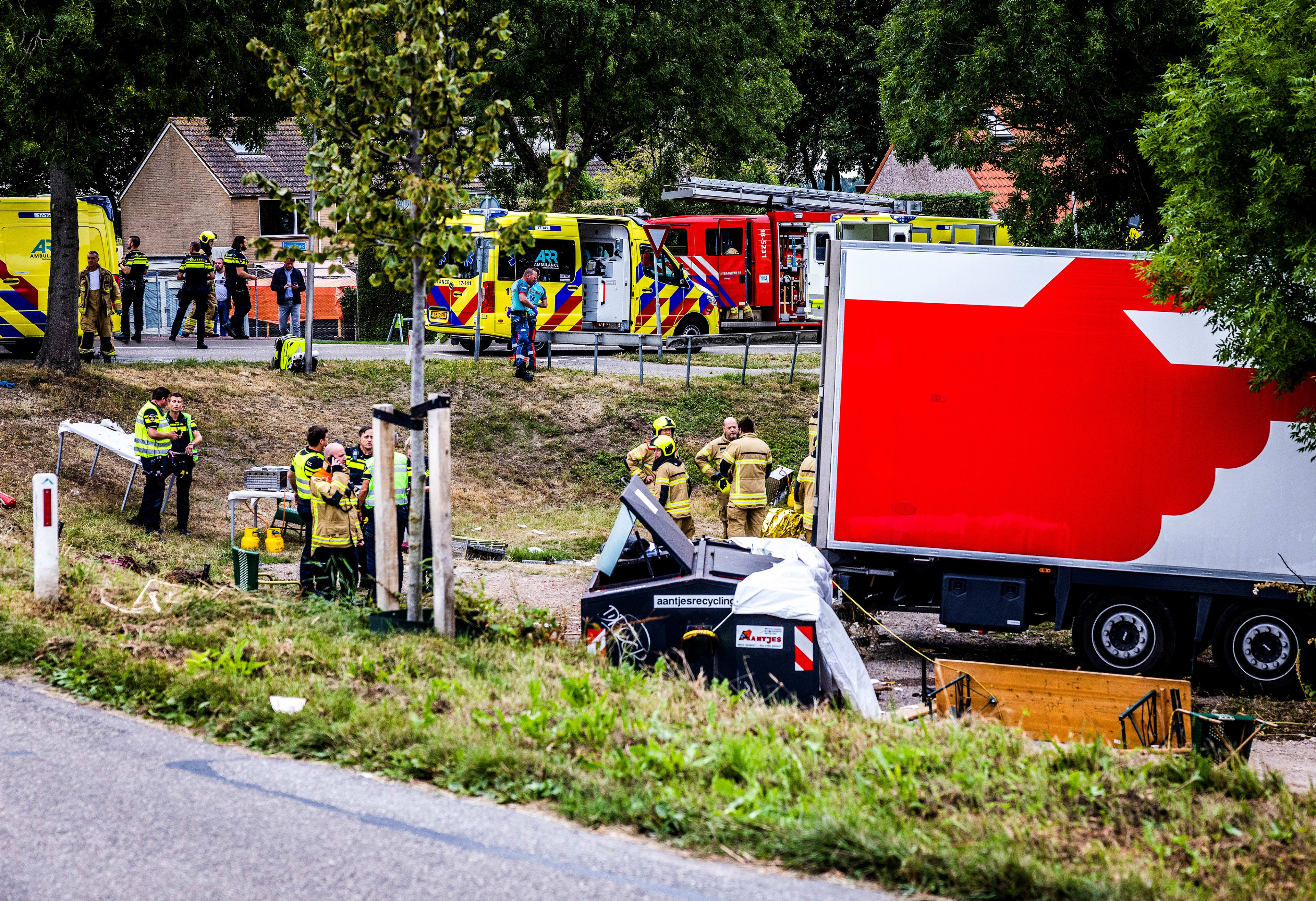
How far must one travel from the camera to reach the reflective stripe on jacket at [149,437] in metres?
13.3

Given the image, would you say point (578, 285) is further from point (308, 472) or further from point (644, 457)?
point (308, 472)

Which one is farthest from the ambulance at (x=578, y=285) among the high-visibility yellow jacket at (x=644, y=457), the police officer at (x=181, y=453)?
the high-visibility yellow jacket at (x=644, y=457)

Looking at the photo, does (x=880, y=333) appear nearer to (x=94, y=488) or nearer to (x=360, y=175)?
(x=360, y=175)

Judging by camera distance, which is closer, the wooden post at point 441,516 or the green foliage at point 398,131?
the wooden post at point 441,516

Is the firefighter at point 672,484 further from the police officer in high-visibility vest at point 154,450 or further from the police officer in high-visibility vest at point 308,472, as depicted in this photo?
the police officer in high-visibility vest at point 154,450

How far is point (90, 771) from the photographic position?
18.8 ft

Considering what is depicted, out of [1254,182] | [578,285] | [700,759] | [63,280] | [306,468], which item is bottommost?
[700,759]

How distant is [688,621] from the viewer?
27.4 feet

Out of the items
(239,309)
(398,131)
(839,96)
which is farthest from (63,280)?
(839,96)

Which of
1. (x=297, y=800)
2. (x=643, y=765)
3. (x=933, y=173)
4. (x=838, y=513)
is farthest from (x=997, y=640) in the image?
(x=933, y=173)

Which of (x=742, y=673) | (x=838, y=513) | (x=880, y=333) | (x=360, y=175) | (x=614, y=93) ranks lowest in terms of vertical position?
(x=742, y=673)

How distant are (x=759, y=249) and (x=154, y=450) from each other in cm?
1672

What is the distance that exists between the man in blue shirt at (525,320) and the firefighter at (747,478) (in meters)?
7.31

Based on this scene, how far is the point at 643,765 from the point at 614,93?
26.2 m
